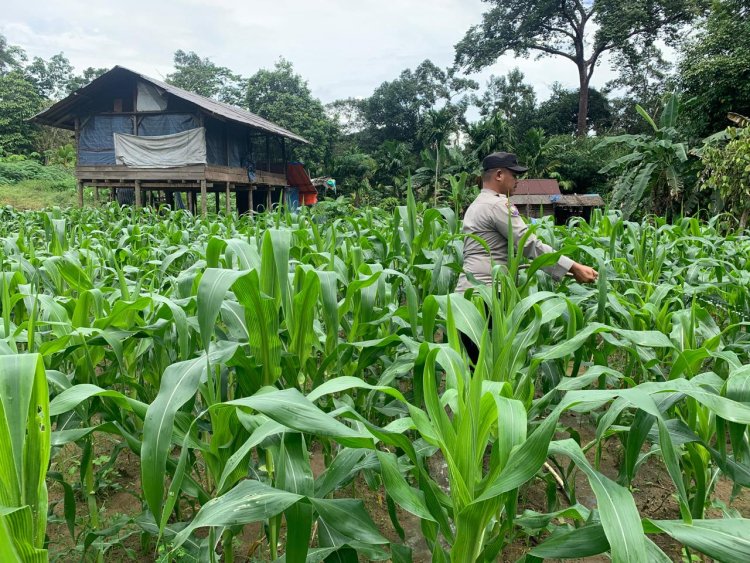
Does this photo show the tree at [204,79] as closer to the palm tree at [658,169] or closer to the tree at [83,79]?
the tree at [83,79]

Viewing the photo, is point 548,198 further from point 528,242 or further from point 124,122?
point 528,242

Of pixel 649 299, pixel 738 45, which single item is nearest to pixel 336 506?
pixel 649 299

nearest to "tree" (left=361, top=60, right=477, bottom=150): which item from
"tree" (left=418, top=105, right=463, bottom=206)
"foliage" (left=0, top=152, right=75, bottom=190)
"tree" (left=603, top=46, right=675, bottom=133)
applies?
"tree" (left=418, top=105, right=463, bottom=206)

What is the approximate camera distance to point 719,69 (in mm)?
13297

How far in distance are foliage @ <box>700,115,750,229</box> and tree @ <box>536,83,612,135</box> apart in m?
24.1

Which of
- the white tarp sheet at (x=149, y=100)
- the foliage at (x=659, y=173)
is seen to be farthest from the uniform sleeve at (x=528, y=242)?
the white tarp sheet at (x=149, y=100)

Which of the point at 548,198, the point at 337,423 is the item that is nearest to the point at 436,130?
the point at 548,198

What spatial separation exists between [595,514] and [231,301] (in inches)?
46.1

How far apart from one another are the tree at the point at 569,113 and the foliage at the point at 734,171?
24103 millimetres

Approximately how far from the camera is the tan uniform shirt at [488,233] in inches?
104

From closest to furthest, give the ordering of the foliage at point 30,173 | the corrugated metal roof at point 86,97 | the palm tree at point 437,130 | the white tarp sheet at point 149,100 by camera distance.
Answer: the corrugated metal roof at point 86,97 < the white tarp sheet at point 149,100 < the foliage at point 30,173 < the palm tree at point 437,130

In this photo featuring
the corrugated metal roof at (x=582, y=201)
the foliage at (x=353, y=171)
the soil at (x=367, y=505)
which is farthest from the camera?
the foliage at (x=353, y=171)

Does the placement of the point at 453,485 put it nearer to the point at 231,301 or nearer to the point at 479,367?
the point at 479,367

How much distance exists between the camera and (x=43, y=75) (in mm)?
37062
